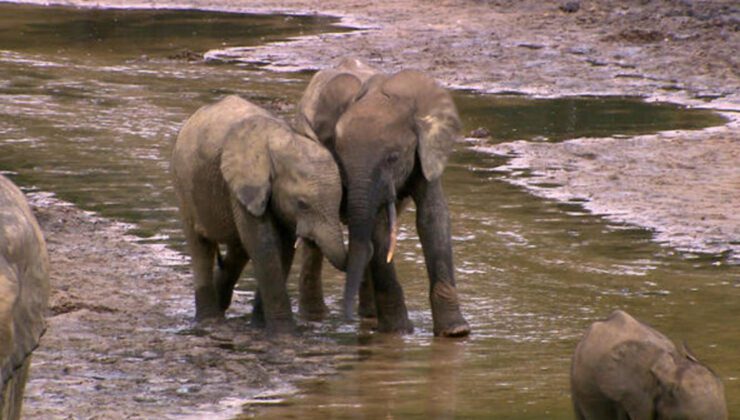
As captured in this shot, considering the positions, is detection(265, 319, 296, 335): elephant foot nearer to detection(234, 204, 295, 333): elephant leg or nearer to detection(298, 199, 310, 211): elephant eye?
detection(234, 204, 295, 333): elephant leg

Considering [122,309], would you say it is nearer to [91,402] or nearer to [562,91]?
[91,402]

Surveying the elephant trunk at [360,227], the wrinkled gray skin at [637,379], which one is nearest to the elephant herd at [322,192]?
the elephant trunk at [360,227]

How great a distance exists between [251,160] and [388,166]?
2.19 feet

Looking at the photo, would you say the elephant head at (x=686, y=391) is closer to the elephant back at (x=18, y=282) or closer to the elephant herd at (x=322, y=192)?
the elephant back at (x=18, y=282)

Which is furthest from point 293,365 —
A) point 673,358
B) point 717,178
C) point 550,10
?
point 550,10

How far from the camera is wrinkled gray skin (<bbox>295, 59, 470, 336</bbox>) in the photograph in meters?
9.24

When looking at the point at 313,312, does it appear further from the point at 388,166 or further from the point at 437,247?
the point at 388,166

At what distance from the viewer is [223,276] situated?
10.0m

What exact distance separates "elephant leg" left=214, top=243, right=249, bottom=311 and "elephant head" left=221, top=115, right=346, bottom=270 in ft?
2.35

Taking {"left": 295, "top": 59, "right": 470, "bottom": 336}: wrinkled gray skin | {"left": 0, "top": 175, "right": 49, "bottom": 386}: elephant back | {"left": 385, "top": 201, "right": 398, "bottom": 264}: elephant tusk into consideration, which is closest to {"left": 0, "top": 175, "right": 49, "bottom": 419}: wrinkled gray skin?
{"left": 0, "top": 175, "right": 49, "bottom": 386}: elephant back

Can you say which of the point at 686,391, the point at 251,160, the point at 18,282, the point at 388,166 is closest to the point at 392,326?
the point at 388,166

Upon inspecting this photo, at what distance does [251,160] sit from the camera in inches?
366

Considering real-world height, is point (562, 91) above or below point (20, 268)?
below

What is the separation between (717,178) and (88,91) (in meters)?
7.33
